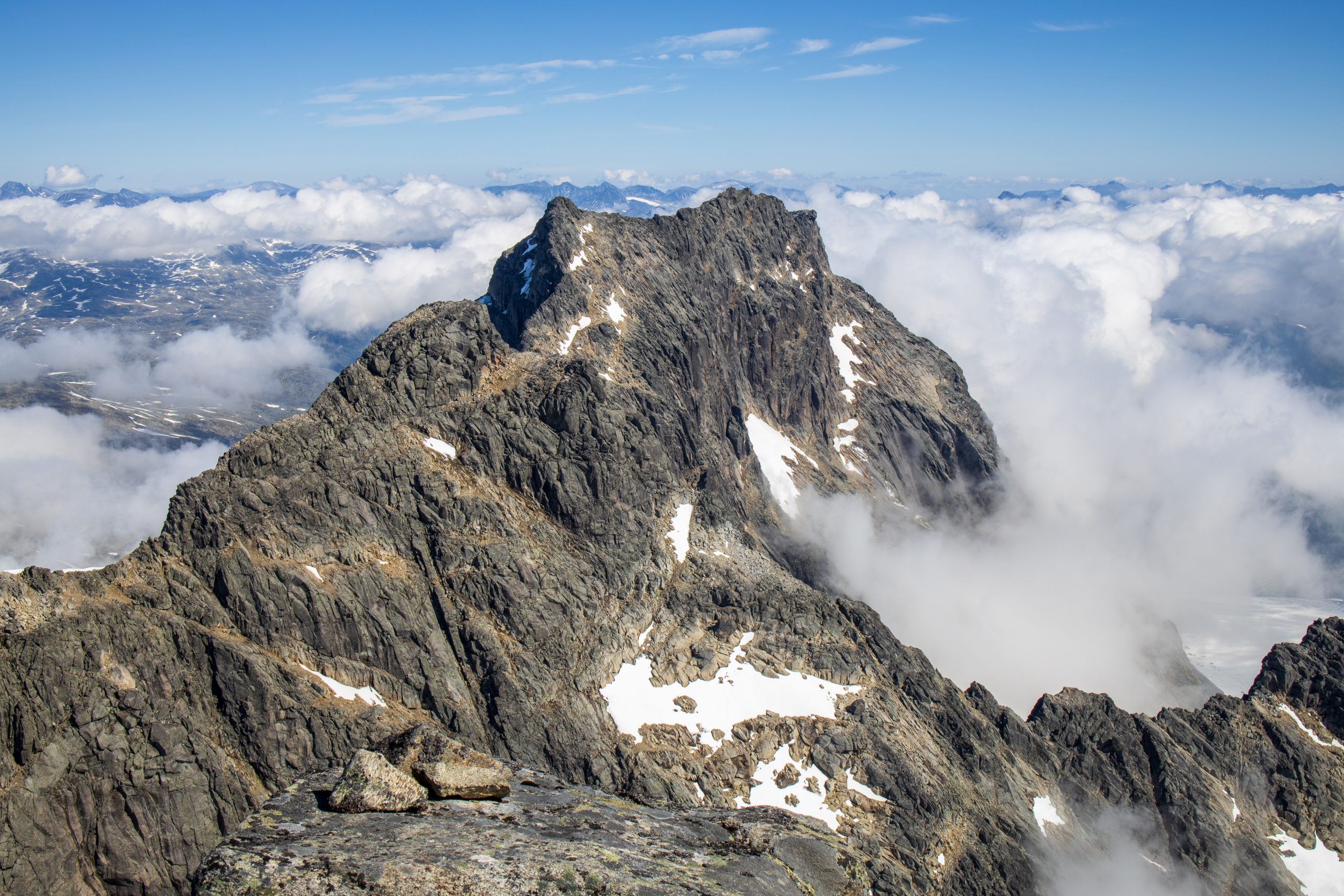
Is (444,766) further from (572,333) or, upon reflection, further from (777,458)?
(777,458)

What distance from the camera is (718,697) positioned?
78188mm

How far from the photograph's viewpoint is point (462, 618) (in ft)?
241

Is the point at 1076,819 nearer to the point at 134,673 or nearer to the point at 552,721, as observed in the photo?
the point at 552,721

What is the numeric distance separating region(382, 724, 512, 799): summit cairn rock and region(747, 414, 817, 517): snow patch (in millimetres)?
129963

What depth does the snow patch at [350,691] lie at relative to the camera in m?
64.4

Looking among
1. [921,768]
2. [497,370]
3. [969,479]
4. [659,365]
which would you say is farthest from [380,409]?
[969,479]

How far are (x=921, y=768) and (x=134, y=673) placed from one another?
222 ft

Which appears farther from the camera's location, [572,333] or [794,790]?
[572,333]

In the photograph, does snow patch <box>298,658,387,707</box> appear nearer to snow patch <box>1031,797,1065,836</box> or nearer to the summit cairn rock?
the summit cairn rock

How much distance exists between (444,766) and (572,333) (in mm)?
108100

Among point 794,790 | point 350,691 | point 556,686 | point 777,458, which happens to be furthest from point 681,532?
point 777,458

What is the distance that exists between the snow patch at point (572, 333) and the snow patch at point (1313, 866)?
109 metres

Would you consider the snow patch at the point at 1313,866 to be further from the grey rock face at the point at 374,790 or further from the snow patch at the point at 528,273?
the snow patch at the point at 528,273

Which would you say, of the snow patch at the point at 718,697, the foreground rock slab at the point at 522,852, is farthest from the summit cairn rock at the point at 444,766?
the snow patch at the point at 718,697
